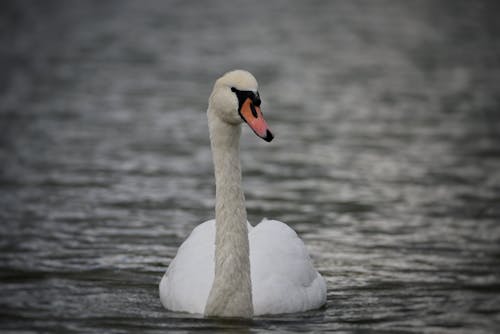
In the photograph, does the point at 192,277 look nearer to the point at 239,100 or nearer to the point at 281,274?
the point at 281,274

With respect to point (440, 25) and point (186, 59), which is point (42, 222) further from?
point (440, 25)

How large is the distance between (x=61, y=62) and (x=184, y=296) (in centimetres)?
1955

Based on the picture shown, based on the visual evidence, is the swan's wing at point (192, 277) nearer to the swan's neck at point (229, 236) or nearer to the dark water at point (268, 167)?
the dark water at point (268, 167)

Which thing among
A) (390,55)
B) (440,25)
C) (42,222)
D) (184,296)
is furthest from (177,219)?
(440,25)

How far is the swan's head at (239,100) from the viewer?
9.33 metres

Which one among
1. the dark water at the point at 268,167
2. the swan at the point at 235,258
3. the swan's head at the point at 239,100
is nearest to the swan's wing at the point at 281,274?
the swan at the point at 235,258

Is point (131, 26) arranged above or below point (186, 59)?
above

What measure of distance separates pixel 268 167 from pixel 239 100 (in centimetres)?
812

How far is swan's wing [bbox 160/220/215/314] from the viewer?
10.0 metres

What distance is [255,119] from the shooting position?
30.5 ft

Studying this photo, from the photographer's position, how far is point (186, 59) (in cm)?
2966

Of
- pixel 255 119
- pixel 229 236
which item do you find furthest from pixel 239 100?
pixel 229 236

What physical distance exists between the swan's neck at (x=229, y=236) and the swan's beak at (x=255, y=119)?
370mm

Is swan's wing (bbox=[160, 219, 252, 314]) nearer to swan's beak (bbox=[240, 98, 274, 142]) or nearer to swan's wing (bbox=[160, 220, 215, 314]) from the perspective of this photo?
swan's wing (bbox=[160, 220, 215, 314])
